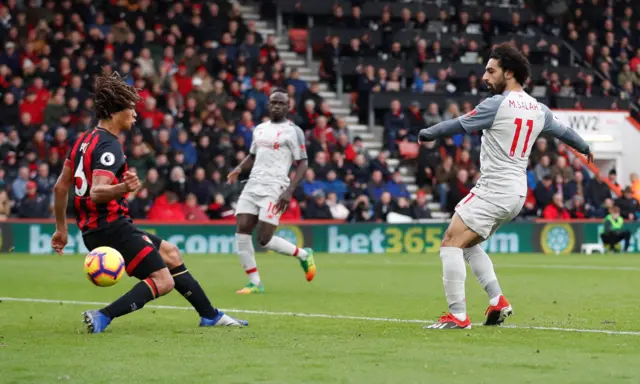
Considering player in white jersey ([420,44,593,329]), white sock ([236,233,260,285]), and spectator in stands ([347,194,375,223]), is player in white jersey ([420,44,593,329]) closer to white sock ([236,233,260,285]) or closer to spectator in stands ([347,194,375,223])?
white sock ([236,233,260,285])

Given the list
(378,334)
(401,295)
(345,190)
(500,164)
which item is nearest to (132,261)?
(378,334)

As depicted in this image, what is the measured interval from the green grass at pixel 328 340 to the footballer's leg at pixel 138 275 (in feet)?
0.51

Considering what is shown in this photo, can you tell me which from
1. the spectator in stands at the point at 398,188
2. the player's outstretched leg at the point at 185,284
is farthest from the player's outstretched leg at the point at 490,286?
the spectator in stands at the point at 398,188

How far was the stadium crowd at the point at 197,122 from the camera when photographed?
25.1m

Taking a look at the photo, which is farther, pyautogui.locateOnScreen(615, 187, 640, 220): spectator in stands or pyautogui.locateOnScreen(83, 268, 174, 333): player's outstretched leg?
pyautogui.locateOnScreen(615, 187, 640, 220): spectator in stands

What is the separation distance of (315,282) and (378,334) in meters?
7.49

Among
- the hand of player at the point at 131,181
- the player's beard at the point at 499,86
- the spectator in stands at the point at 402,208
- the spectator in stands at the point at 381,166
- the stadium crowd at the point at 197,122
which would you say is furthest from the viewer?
the spectator in stands at the point at 381,166

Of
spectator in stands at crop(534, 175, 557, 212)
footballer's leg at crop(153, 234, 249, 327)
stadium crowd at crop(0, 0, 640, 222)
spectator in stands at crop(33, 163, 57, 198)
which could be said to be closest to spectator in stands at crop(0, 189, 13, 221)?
stadium crowd at crop(0, 0, 640, 222)

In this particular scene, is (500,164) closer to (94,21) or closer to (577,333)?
(577,333)

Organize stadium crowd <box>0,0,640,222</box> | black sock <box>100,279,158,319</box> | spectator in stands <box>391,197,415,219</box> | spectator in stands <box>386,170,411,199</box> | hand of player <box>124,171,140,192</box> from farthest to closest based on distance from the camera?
1. spectator in stands <box>386,170,411,199</box>
2. spectator in stands <box>391,197,415,219</box>
3. stadium crowd <box>0,0,640,222</box>
4. black sock <box>100,279,158,319</box>
5. hand of player <box>124,171,140,192</box>

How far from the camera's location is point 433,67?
32625 millimetres

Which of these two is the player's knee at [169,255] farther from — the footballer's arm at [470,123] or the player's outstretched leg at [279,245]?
the player's outstretched leg at [279,245]

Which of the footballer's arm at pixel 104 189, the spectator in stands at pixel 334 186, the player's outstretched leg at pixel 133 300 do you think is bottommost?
the spectator in stands at pixel 334 186

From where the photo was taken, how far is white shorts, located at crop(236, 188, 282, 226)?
14.5 meters
